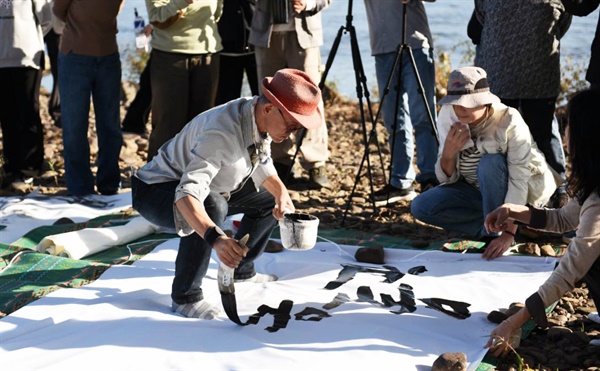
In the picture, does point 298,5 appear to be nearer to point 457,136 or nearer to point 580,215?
point 457,136

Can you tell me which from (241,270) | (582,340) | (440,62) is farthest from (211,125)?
(440,62)

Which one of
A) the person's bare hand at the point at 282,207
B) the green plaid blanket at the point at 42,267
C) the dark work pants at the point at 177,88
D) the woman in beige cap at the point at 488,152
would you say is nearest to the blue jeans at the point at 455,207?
the woman in beige cap at the point at 488,152

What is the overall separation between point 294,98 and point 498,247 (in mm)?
1483

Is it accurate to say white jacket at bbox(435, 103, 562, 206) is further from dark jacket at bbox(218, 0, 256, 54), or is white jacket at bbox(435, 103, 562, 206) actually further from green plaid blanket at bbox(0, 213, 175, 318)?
dark jacket at bbox(218, 0, 256, 54)

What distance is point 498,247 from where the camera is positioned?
433 centimetres

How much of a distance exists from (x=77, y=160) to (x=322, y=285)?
7.68 ft

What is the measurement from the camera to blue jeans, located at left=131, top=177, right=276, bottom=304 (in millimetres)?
3648

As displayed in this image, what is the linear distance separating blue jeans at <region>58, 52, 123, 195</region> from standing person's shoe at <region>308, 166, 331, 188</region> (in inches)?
48.7

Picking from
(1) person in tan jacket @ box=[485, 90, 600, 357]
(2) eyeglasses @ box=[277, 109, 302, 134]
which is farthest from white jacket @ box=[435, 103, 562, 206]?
(2) eyeglasses @ box=[277, 109, 302, 134]

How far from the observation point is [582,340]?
Result: 3.50m

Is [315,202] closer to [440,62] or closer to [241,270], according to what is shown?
[241,270]

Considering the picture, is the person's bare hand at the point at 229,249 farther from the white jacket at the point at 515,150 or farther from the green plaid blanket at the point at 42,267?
the white jacket at the point at 515,150

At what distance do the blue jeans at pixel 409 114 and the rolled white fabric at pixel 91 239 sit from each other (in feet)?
5.35

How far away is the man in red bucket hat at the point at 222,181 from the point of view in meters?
3.36
